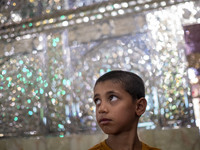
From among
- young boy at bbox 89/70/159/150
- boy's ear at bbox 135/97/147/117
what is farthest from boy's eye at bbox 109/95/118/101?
boy's ear at bbox 135/97/147/117

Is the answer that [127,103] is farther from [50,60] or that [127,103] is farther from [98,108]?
[50,60]

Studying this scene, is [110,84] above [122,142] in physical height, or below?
above

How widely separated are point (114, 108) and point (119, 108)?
0.07 feet

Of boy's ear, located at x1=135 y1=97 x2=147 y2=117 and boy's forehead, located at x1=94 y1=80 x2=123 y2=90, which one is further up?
boy's forehead, located at x1=94 y1=80 x2=123 y2=90

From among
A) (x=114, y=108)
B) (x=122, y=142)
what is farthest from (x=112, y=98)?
(x=122, y=142)

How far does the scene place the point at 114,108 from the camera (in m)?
0.98

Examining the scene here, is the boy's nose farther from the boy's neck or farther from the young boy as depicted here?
the boy's neck

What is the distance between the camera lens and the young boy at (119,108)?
38.6 inches

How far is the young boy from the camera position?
98cm

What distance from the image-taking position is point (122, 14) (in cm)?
176

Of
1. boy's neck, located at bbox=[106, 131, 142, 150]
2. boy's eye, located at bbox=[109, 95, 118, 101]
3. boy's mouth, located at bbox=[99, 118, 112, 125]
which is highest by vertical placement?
boy's eye, located at bbox=[109, 95, 118, 101]

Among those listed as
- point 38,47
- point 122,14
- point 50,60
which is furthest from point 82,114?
point 122,14

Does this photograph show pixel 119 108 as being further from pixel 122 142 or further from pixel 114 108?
pixel 122 142

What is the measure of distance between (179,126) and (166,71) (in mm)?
336
